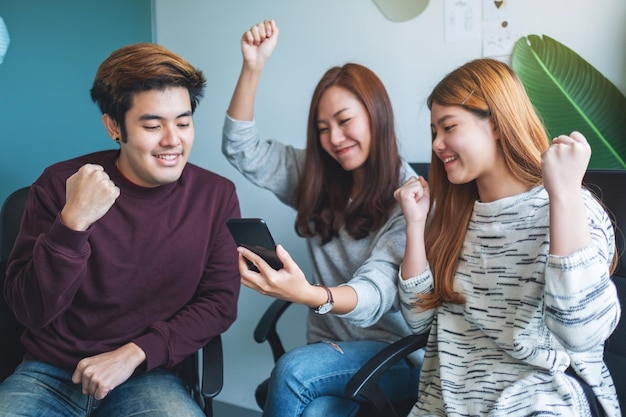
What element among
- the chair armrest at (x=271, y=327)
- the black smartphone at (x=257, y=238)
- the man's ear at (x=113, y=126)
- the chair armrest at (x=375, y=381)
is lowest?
the chair armrest at (x=271, y=327)

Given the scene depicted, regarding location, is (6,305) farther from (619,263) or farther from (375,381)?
(619,263)

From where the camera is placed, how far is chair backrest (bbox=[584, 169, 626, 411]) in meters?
1.32

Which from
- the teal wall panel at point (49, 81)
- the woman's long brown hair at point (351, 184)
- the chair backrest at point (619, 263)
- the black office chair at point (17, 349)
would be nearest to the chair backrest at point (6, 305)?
the black office chair at point (17, 349)

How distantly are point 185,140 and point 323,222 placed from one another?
45 centimetres

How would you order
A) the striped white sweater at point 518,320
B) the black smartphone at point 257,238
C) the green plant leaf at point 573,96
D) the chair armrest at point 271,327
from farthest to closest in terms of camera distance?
1. the chair armrest at point 271,327
2. the green plant leaf at point 573,96
3. the black smartphone at point 257,238
4. the striped white sweater at point 518,320

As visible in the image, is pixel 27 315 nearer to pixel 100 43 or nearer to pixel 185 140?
pixel 185 140

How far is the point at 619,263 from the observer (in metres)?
1.36

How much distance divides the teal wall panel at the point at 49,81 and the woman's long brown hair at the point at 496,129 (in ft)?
4.22

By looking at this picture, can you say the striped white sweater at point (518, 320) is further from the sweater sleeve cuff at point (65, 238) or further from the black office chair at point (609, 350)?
the sweater sleeve cuff at point (65, 238)

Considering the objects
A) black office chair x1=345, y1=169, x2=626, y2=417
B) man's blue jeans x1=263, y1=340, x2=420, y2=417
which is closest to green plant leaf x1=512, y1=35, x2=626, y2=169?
black office chair x1=345, y1=169, x2=626, y2=417

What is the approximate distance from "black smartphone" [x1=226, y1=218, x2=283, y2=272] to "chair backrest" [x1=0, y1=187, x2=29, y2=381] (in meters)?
0.68

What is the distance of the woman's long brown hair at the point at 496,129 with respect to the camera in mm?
1304

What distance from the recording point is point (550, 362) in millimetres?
1204

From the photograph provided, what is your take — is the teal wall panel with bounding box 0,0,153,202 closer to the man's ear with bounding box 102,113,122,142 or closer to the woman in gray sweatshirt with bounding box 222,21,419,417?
the man's ear with bounding box 102,113,122,142
